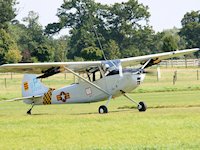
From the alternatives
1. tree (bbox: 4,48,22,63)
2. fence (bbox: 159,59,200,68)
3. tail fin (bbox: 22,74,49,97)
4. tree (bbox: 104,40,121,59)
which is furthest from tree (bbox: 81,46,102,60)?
tail fin (bbox: 22,74,49,97)

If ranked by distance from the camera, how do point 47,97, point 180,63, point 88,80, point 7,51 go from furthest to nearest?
point 180,63
point 7,51
point 47,97
point 88,80

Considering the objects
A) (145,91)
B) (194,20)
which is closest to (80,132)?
(145,91)

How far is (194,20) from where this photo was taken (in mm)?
121562

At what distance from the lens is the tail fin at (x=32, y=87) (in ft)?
84.6

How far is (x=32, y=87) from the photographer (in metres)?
25.9

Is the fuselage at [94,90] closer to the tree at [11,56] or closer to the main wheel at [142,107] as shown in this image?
the main wheel at [142,107]

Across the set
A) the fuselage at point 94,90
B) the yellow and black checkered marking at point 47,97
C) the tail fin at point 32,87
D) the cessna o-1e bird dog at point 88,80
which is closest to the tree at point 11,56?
the tail fin at point 32,87

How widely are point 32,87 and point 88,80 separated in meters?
2.65

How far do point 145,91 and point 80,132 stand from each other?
2533 cm

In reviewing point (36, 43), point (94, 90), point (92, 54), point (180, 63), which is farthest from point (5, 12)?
point (94, 90)

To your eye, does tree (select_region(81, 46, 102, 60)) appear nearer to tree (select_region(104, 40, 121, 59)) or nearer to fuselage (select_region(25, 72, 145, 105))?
tree (select_region(104, 40, 121, 59))

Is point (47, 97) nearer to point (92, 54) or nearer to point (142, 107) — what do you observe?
point (142, 107)

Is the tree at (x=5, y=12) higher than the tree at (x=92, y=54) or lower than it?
higher

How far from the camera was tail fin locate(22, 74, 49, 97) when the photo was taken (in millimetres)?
25781
